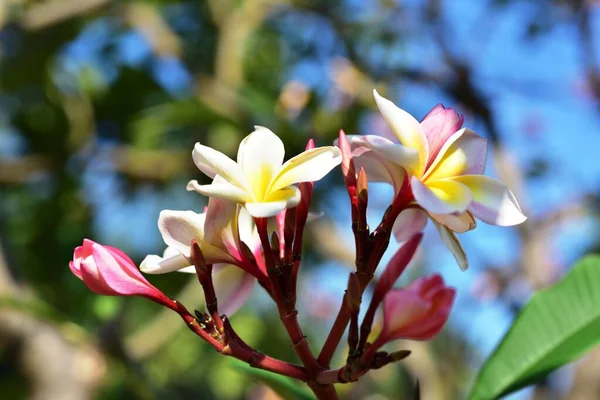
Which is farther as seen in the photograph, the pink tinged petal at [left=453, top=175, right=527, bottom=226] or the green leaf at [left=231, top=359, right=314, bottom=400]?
the green leaf at [left=231, top=359, right=314, bottom=400]

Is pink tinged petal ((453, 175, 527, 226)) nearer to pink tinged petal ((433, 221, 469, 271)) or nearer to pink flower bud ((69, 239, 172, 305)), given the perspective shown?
pink tinged petal ((433, 221, 469, 271))

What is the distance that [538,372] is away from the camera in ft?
2.23

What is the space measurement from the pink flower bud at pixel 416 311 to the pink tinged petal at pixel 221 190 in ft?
0.51

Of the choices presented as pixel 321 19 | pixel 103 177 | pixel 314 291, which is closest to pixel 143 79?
pixel 103 177

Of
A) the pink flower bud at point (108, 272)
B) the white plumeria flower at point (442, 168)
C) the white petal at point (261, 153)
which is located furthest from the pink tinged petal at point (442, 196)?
the pink flower bud at point (108, 272)

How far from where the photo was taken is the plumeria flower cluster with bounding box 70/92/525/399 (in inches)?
18.9

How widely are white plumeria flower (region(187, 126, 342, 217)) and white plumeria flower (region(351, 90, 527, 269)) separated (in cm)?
4

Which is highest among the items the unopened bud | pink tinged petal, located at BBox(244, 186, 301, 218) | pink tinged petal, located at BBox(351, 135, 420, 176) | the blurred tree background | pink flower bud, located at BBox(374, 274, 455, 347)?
pink tinged petal, located at BBox(351, 135, 420, 176)

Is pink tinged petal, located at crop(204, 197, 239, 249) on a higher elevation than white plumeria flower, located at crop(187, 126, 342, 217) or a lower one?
lower

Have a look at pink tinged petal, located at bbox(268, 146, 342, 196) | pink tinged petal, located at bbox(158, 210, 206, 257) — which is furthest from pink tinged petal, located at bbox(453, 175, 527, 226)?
pink tinged petal, located at bbox(158, 210, 206, 257)

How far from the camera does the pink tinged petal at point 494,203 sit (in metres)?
0.48

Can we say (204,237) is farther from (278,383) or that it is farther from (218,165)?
(278,383)

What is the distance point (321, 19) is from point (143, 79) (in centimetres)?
74

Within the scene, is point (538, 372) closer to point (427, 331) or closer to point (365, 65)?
point (427, 331)
